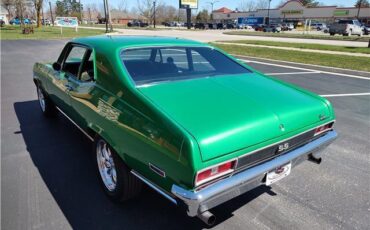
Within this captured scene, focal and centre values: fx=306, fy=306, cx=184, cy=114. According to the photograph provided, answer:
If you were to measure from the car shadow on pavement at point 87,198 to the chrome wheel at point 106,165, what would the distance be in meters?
0.16

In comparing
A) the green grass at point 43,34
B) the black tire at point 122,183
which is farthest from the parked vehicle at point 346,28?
the black tire at point 122,183

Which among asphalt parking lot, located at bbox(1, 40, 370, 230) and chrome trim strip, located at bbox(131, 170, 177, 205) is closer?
chrome trim strip, located at bbox(131, 170, 177, 205)

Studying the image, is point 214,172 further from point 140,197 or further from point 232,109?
point 140,197

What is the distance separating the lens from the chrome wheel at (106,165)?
10.3 feet

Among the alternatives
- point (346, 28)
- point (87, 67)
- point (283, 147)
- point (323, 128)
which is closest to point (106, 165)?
point (87, 67)

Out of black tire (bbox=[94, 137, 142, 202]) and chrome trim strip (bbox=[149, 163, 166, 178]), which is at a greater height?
chrome trim strip (bbox=[149, 163, 166, 178])

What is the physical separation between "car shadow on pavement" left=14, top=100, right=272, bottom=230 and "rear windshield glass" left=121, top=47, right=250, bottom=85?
45.0 inches

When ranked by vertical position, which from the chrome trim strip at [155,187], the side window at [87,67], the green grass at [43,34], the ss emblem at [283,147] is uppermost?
the side window at [87,67]

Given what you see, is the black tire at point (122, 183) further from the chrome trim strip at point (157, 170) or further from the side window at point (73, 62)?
the side window at point (73, 62)

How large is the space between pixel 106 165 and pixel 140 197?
0.49 m

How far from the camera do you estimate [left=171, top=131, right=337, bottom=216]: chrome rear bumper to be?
2.12m

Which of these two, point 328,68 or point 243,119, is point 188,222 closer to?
point 243,119

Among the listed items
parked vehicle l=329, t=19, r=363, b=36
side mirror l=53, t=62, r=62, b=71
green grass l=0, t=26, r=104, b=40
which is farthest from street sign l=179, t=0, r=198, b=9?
side mirror l=53, t=62, r=62, b=71

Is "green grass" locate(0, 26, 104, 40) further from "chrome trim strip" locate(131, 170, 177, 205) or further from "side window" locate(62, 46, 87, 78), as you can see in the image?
A: "chrome trim strip" locate(131, 170, 177, 205)
